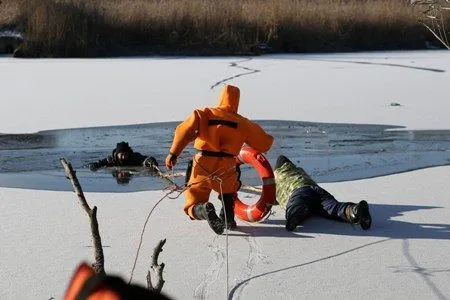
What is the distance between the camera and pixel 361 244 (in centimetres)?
367

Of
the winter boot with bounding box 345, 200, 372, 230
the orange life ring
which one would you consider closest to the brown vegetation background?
the orange life ring

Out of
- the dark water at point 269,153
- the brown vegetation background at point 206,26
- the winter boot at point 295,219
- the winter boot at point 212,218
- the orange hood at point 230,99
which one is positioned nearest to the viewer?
the winter boot at point 212,218

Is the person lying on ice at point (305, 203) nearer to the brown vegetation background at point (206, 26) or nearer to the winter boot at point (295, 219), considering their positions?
the winter boot at point (295, 219)

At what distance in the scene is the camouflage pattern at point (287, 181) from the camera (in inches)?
172

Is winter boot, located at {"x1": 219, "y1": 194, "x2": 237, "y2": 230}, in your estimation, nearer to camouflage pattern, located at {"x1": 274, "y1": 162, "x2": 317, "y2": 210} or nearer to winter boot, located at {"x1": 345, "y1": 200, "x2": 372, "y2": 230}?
camouflage pattern, located at {"x1": 274, "y1": 162, "x2": 317, "y2": 210}

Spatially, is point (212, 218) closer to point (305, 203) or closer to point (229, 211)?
point (229, 211)

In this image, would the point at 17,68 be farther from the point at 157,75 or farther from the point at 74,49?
the point at 74,49

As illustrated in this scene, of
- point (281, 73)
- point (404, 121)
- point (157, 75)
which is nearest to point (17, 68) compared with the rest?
point (157, 75)

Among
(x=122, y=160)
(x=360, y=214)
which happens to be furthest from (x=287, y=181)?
(x=122, y=160)

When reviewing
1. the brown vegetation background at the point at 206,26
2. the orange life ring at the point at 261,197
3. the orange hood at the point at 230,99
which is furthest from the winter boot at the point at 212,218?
the brown vegetation background at the point at 206,26

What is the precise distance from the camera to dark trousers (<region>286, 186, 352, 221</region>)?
3.98 meters

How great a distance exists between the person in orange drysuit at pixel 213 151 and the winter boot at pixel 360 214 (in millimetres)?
576

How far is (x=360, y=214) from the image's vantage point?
12.5ft

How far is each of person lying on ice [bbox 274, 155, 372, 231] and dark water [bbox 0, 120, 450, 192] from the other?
2.33 ft
